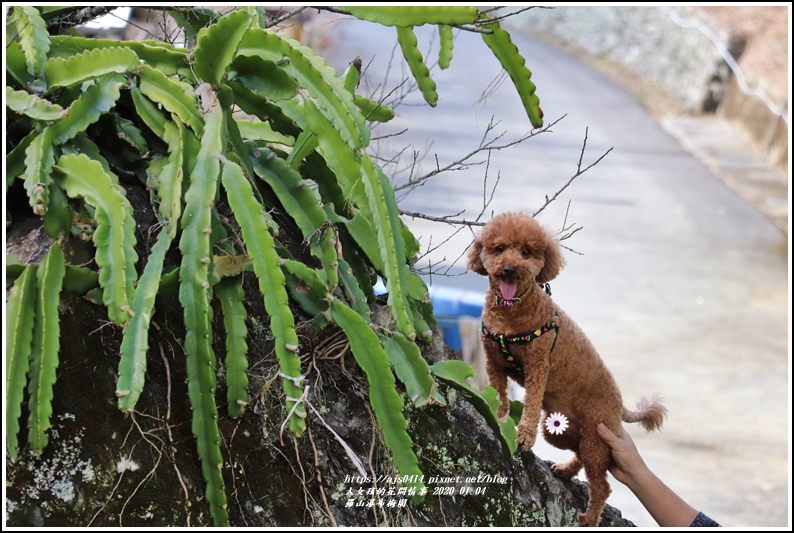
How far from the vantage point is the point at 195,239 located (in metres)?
2.23

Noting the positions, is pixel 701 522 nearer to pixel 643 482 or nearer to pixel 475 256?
pixel 643 482

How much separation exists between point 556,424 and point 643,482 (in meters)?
0.35

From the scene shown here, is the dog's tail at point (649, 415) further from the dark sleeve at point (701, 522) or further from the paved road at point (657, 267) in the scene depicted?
the paved road at point (657, 267)

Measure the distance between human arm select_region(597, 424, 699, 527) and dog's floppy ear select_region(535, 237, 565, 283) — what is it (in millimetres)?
494

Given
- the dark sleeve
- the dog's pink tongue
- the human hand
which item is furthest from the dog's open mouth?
the dark sleeve

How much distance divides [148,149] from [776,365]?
28.0 ft

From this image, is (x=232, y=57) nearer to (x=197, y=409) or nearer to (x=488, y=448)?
(x=197, y=409)

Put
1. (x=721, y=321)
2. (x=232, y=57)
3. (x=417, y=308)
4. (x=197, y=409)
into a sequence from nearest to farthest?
(x=197, y=409) → (x=232, y=57) → (x=417, y=308) → (x=721, y=321)

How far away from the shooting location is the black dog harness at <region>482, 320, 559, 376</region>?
102 inches

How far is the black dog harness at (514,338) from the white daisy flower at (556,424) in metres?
0.16

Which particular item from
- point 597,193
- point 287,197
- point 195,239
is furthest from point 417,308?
point 597,193

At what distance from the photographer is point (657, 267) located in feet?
37.3

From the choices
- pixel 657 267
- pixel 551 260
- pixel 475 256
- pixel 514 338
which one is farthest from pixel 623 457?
pixel 657 267

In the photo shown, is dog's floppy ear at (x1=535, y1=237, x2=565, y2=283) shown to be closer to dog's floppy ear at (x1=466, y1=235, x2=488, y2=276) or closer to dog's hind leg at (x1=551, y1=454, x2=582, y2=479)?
dog's floppy ear at (x1=466, y1=235, x2=488, y2=276)
